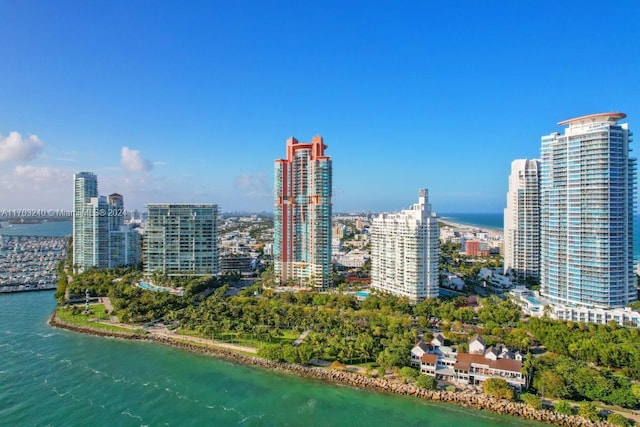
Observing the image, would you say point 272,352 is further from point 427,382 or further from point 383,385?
point 427,382

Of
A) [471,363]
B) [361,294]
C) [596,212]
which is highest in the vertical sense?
[596,212]

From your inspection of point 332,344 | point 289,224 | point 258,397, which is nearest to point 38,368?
point 258,397

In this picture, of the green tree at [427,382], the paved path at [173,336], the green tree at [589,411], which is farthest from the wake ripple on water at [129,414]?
the green tree at [589,411]

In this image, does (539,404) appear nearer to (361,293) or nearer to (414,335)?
(414,335)

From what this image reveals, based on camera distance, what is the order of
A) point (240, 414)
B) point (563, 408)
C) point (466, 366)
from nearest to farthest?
point (563, 408) → point (240, 414) → point (466, 366)

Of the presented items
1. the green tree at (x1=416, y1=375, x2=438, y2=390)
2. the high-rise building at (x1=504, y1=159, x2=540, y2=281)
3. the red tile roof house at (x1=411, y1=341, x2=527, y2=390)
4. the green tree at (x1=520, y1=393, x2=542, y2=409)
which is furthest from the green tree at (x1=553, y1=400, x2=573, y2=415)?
the high-rise building at (x1=504, y1=159, x2=540, y2=281)

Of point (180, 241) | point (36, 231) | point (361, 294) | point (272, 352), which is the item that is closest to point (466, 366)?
point (272, 352)
